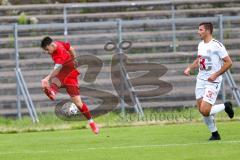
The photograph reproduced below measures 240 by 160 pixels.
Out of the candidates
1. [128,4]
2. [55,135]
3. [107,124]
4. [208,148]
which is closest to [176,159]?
[208,148]

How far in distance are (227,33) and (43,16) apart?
645 cm

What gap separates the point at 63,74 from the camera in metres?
18.8

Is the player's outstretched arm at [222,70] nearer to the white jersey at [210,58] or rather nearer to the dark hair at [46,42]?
the white jersey at [210,58]

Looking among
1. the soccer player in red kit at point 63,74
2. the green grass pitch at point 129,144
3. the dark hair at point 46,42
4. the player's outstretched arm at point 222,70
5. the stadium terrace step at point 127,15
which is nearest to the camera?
the green grass pitch at point 129,144

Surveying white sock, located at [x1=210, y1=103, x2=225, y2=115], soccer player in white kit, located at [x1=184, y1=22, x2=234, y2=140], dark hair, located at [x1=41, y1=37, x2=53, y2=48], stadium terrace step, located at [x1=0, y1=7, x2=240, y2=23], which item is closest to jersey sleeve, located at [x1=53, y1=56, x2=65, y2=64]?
dark hair, located at [x1=41, y1=37, x2=53, y2=48]

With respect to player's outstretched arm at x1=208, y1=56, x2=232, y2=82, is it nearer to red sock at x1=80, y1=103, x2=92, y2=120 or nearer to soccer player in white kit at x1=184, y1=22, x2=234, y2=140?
soccer player in white kit at x1=184, y1=22, x2=234, y2=140

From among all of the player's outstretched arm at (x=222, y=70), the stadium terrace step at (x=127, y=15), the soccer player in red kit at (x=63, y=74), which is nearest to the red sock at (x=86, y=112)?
the soccer player in red kit at (x=63, y=74)

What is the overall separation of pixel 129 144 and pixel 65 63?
374cm

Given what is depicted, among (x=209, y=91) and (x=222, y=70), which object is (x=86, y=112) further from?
(x=222, y=70)

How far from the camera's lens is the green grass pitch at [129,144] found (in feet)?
43.7

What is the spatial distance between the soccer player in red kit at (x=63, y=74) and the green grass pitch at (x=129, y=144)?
0.70 m

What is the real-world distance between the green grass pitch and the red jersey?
1263 mm

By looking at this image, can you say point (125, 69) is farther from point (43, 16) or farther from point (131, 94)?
point (43, 16)

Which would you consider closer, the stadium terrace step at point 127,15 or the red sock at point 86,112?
the red sock at point 86,112
